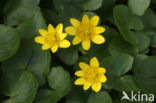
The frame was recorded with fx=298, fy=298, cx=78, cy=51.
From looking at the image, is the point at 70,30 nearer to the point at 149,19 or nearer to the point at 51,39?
the point at 51,39

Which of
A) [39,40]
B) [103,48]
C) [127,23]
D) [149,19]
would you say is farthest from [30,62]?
[149,19]

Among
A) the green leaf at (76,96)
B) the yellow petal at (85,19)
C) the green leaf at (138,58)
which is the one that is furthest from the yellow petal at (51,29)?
the green leaf at (138,58)

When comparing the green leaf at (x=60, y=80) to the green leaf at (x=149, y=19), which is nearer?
the green leaf at (x=60, y=80)

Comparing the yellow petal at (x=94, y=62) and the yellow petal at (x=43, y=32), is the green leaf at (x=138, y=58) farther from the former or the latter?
the yellow petal at (x=43, y=32)

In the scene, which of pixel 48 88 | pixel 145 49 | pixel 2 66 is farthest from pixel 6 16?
pixel 145 49

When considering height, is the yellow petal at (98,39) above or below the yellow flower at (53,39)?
below

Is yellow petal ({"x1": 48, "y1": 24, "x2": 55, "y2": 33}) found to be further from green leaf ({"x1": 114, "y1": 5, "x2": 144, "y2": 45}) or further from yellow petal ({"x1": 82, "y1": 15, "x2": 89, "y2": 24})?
green leaf ({"x1": 114, "y1": 5, "x2": 144, "y2": 45})

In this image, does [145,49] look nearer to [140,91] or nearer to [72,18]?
[140,91]
